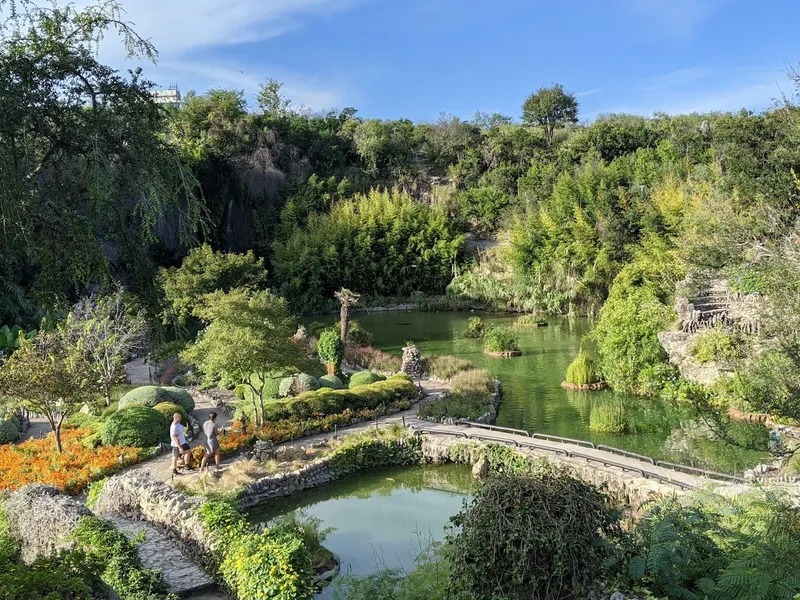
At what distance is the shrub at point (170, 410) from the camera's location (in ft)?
43.2

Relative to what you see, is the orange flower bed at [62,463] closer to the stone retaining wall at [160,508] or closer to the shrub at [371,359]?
the stone retaining wall at [160,508]

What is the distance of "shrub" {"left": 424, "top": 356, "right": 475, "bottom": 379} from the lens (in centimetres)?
1812

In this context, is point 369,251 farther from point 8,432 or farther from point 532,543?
point 532,543

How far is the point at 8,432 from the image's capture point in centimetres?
1359

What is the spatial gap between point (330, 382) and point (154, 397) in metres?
4.43

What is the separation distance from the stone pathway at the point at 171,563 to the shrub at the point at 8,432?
19.1 ft

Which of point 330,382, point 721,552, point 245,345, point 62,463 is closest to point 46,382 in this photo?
point 62,463

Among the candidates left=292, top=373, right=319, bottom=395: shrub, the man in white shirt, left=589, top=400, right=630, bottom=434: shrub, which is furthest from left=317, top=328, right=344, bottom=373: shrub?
left=589, top=400, right=630, bottom=434: shrub

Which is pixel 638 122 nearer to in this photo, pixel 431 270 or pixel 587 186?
pixel 587 186

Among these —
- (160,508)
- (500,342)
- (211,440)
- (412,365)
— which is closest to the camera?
(160,508)

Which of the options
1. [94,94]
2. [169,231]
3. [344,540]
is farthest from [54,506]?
[169,231]

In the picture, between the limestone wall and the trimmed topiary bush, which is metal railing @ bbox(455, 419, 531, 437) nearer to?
the trimmed topiary bush

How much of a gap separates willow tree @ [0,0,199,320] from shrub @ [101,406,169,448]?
354 inches

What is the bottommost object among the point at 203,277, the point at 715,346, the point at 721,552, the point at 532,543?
the point at 721,552
